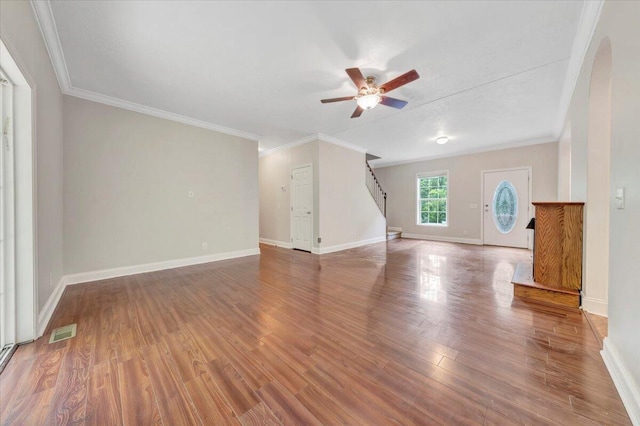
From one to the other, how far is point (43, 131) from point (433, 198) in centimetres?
827

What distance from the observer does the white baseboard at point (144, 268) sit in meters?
3.29

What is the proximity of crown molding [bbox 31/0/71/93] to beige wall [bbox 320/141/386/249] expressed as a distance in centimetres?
401

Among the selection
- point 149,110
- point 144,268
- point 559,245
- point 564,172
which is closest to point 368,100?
point 559,245

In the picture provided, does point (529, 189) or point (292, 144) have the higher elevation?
point (292, 144)

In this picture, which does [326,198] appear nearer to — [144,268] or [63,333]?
[144,268]

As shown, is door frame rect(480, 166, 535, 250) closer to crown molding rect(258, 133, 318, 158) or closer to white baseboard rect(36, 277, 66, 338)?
crown molding rect(258, 133, 318, 158)

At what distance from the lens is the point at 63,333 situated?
198 cm

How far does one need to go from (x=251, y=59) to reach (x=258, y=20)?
562mm

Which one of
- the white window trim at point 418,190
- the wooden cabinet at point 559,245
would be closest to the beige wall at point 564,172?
the white window trim at point 418,190

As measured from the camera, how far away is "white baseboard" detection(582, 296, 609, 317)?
88.5 inches

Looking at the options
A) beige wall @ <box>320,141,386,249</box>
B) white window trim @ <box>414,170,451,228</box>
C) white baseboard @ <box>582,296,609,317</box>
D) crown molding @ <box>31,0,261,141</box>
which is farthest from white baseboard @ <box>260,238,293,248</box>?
white baseboard @ <box>582,296,609,317</box>

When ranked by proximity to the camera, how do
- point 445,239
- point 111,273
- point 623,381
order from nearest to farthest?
point 623,381 < point 111,273 < point 445,239

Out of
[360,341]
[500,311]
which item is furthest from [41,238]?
[500,311]

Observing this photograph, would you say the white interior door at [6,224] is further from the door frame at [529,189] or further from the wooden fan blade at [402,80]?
the door frame at [529,189]
